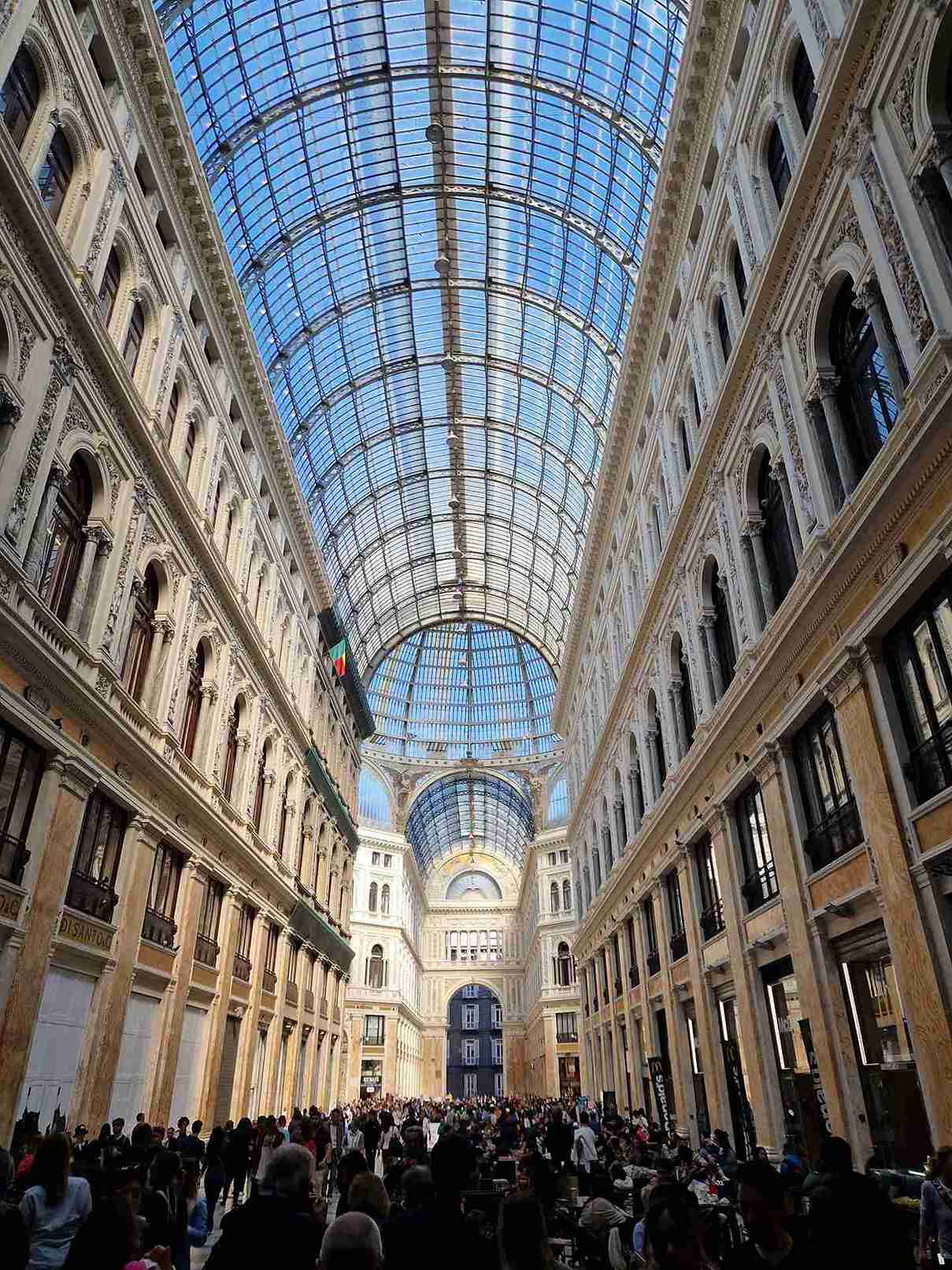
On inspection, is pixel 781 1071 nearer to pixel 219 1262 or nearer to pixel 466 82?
pixel 219 1262

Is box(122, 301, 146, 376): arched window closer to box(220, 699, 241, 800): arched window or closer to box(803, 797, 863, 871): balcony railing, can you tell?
box(220, 699, 241, 800): arched window

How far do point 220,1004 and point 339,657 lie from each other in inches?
760

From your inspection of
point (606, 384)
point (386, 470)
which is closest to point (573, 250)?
point (606, 384)

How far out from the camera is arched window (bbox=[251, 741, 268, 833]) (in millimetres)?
26297

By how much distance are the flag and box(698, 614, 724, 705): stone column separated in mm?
22495

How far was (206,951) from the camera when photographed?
21.1m

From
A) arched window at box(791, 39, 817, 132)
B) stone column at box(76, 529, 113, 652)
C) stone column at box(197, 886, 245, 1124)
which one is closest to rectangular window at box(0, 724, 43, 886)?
stone column at box(76, 529, 113, 652)

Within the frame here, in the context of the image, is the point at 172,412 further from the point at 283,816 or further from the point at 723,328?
the point at 283,816

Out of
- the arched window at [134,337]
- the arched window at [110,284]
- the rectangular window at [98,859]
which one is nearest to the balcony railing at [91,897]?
the rectangular window at [98,859]

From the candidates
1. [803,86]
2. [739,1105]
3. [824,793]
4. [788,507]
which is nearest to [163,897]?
[739,1105]

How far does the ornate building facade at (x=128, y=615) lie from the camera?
41.6 feet

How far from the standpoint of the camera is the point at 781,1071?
1485cm

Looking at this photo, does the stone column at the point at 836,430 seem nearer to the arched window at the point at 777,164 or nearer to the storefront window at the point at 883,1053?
the arched window at the point at 777,164

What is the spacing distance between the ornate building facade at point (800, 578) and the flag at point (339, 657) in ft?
58.2
